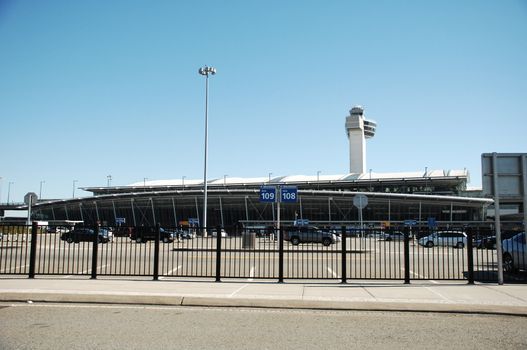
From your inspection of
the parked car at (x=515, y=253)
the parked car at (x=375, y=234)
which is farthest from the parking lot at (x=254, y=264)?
the parked car at (x=515, y=253)

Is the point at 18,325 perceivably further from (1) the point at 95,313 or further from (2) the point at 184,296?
(2) the point at 184,296

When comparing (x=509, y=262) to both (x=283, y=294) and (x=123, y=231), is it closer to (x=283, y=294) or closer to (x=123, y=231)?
(x=283, y=294)

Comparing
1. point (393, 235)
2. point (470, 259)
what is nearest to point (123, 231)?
point (393, 235)

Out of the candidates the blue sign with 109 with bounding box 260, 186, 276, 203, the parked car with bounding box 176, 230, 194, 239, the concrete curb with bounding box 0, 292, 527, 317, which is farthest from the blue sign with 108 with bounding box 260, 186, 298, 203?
the concrete curb with bounding box 0, 292, 527, 317

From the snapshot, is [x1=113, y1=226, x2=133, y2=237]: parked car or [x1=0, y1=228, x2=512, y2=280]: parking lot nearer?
[x1=0, y1=228, x2=512, y2=280]: parking lot

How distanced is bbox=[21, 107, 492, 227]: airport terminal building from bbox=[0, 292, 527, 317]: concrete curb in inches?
3011

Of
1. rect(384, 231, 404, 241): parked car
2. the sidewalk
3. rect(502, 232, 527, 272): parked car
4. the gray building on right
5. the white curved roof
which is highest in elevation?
the white curved roof

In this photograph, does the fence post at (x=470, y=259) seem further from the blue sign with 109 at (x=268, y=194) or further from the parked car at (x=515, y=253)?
the blue sign with 109 at (x=268, y=194)

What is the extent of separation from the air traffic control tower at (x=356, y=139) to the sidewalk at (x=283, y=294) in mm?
119012

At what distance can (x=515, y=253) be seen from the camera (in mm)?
16438

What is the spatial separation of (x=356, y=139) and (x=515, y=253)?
12489cm

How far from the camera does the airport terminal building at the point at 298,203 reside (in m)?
91.4

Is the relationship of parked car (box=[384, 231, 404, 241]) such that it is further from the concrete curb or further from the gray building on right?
the concrete curb

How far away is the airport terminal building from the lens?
9144 centimetres
